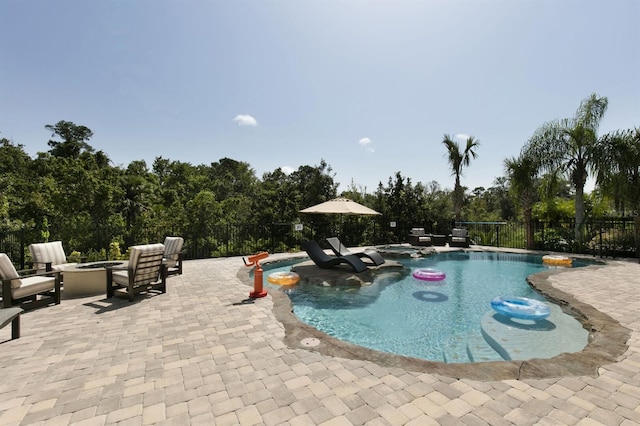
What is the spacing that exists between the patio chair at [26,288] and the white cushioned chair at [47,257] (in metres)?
0.68

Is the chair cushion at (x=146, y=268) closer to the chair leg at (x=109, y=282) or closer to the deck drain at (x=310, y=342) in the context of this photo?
the chair leg at (x=109, y=282)

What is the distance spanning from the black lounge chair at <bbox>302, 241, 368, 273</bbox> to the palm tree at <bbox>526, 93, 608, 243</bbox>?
1044 cm

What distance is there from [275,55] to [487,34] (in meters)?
6.97

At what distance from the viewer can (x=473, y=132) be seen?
14.4 meters

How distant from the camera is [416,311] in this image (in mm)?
5270

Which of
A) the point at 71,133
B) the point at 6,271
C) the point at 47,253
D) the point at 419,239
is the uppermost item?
the point at 71,133

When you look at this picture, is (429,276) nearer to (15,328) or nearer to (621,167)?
(15,328)

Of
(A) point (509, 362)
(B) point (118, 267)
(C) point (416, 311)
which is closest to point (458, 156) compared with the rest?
(C) point (416, 311)

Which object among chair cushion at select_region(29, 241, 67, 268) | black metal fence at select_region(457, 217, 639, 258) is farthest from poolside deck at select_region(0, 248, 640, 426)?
black metal fence at select_region(457, 217, 639, 258)

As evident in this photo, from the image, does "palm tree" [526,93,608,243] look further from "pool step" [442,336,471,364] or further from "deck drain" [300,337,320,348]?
"deck drain" [300,337,320,348]

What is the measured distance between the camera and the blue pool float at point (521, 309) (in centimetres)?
444

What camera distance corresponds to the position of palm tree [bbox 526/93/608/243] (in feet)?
36.8

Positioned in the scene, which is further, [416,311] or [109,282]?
[416,311]

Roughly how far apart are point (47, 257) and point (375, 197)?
1407 cm
